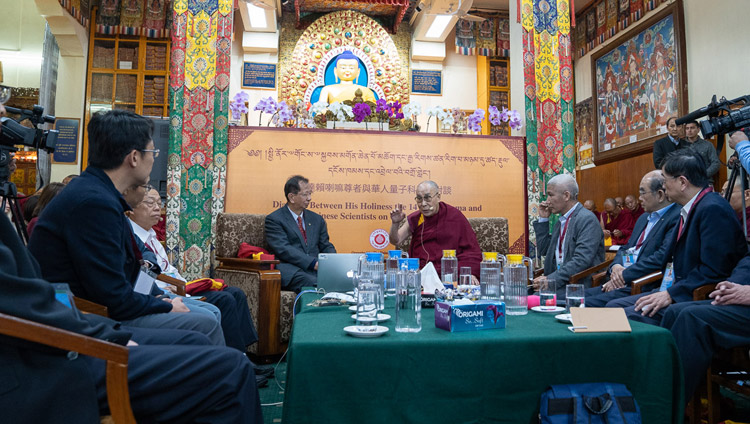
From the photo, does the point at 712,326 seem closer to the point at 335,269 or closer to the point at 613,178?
the point at 335,269

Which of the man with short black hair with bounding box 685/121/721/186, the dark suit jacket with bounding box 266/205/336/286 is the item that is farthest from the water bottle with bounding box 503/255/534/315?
the man with short black hair with bounding box 685/121/721/186

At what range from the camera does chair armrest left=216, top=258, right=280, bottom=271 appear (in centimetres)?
349

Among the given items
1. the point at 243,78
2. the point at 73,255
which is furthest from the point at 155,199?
the point at 243,78

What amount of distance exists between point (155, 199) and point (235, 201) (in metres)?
1.64

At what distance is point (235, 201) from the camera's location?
4.52 m

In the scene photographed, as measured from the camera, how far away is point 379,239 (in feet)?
15.3

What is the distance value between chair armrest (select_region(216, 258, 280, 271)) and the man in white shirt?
1.72 feet

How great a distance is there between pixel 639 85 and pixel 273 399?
737cm

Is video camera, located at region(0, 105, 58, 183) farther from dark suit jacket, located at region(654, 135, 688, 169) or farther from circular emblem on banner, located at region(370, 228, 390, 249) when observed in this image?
dark suit jacket, located at region(654, 135, 688, 169)

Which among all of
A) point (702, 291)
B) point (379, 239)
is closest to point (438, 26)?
point (379, 239)

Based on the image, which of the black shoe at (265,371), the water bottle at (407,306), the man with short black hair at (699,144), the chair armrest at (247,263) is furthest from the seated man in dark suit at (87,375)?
the man with short black hair at (699,144)

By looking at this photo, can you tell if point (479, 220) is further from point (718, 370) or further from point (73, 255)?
point (73, 255)

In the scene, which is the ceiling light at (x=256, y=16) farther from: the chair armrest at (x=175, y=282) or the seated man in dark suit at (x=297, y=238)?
the chair armrest at (x=175, y=282)

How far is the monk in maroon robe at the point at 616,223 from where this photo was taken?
274 inches
